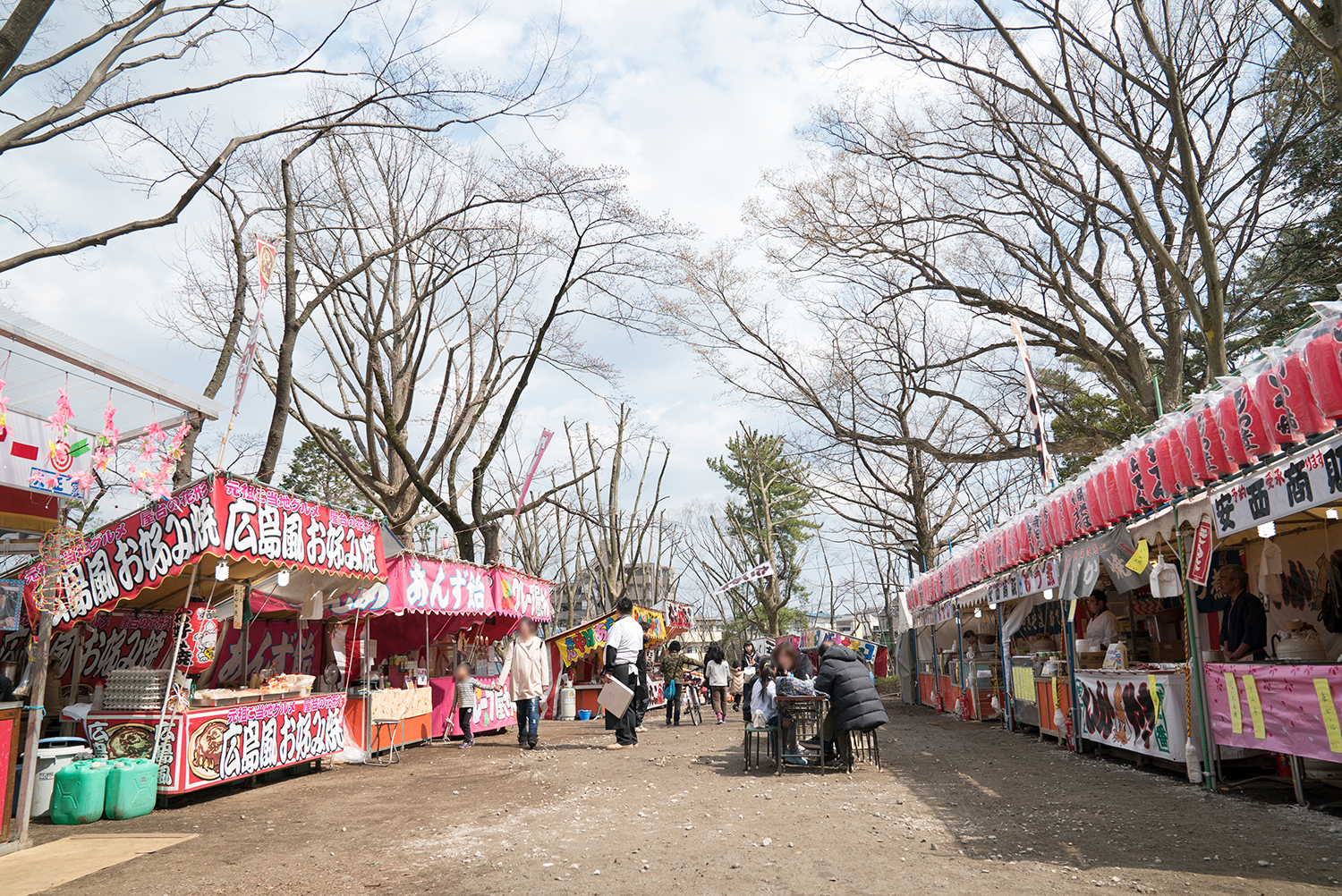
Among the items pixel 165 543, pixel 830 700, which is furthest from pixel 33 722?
pixel 830 700

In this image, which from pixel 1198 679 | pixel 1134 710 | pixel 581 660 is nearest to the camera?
pixel 1198 679

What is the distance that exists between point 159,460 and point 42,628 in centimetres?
160

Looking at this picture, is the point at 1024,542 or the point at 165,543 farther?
the point at 1024,542

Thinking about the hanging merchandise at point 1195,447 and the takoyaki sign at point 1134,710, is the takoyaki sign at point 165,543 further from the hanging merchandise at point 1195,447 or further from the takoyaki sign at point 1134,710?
the takoyaki sign at point 1134,710

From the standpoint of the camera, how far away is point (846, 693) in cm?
930

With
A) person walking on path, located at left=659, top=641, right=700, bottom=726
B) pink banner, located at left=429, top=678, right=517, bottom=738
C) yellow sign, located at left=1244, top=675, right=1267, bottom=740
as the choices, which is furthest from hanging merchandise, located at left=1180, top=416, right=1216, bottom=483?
person walking on path, located at left=659, top=641, right=700, bottom=726

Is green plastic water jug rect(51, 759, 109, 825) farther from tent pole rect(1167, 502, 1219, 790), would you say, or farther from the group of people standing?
tent pole rect(1167, 502, 1219, 790)

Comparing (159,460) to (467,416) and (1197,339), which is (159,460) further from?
(1197,339)

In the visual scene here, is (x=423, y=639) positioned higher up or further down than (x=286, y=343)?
further down

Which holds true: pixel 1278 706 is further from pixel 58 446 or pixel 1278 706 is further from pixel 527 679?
pixel 58 446

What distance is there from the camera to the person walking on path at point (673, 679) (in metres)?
18.3

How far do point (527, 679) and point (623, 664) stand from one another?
4.70ft

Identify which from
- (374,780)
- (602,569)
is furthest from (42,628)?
(602,569)

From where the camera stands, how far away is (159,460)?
7625mm
